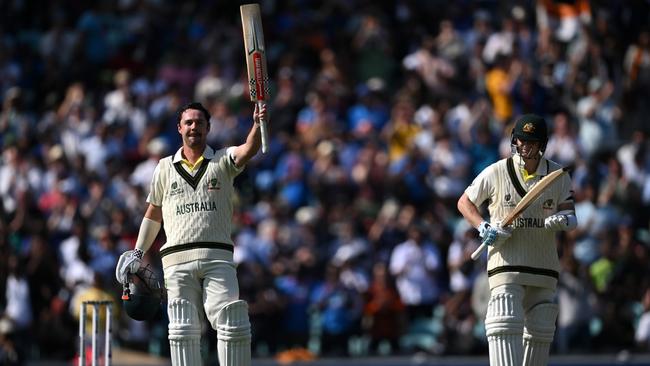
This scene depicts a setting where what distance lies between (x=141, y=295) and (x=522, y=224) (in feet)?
10.2

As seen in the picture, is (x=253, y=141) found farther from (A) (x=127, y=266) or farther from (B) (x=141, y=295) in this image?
(B) (x=141, y=295)

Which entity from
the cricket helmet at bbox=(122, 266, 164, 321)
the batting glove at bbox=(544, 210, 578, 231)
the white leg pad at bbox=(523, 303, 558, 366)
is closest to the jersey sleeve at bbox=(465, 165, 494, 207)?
the batting glove at bbox=(544, 210, 578, 231)

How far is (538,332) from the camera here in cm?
1156

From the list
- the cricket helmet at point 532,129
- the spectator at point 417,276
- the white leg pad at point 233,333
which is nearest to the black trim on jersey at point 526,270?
the cricket helmet at point 532,129

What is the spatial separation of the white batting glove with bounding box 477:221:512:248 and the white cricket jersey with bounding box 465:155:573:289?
0.14 meters

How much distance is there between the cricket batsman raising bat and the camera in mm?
11406

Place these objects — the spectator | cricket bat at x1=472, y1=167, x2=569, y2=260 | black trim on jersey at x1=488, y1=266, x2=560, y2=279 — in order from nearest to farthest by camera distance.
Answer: cricket bat at x1=472, y1=167, x2=569, y2=260 < black trim on jersey at x1=488, y1=266, x2=560, y2=279 < the spectator

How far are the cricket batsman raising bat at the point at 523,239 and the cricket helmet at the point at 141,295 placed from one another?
8.55 ft

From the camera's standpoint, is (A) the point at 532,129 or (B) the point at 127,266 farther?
(B) the point at 127,266

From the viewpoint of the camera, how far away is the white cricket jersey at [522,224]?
11.6 m

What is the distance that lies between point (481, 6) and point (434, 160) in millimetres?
4094

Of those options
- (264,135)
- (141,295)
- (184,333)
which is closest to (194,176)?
(264,135)

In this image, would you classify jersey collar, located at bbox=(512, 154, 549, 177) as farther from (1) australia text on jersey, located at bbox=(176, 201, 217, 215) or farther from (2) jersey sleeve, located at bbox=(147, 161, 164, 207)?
(2) jersey sleeve, located at bbox=(147, 161, 164, 207)

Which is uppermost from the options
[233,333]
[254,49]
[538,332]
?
[254,49]
